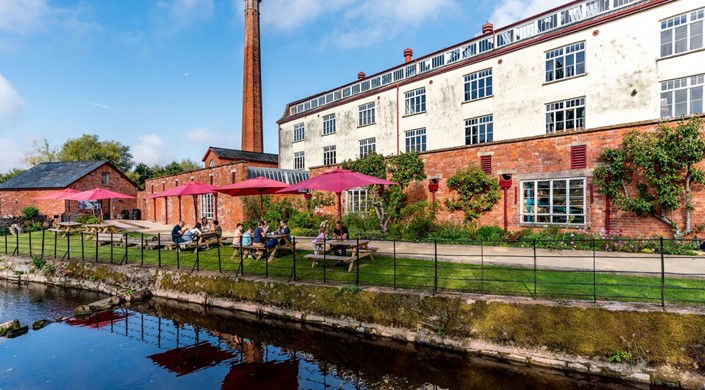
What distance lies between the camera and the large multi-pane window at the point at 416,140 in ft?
78.4

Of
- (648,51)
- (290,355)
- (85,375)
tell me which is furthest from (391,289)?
(648,51)

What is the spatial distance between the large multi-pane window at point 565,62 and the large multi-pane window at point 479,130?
152 inches

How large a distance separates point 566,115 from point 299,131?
2223 cm

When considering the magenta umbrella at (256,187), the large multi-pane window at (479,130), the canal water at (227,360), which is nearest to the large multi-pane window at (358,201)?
the large multi-pane window at (479,130)

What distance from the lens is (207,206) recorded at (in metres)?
24.6

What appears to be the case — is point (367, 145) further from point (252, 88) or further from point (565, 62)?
point (252, 88)

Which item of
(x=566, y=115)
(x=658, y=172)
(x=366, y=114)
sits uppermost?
(x=366, y=114)

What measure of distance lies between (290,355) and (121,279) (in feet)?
25.8

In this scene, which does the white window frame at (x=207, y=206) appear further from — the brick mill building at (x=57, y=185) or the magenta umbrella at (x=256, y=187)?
the brick mill building at (x=57, y=185)

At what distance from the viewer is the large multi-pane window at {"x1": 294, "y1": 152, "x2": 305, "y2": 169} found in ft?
106

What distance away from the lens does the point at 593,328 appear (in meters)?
5.75

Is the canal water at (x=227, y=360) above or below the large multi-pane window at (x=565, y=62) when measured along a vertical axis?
below

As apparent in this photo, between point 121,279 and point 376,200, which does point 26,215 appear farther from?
point 376,200

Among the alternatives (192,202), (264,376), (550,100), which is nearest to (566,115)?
(550,100)
